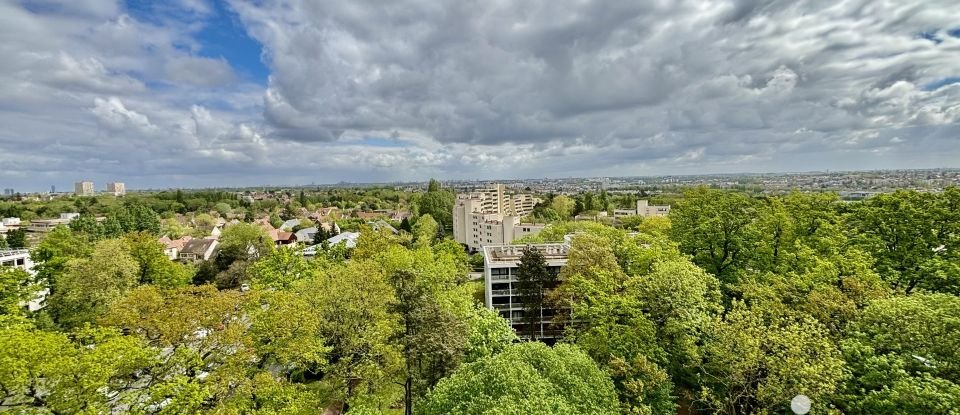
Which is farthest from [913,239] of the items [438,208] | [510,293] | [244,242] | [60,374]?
[438,208]

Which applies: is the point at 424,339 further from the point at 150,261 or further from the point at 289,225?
the point at 289,225

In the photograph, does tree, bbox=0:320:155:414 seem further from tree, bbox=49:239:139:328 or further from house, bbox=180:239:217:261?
house, bbox=180:239:217:261

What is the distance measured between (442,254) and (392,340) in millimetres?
17618

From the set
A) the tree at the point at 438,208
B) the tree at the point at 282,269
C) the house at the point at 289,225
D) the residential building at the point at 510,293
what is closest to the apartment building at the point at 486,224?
the tree at the point at 438,208

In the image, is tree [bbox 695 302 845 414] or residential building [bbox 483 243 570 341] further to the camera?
residential building [bbox 483 243 570 341]

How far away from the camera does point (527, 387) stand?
39.5 ft

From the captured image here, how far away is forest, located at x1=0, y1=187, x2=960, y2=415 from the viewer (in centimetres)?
1159

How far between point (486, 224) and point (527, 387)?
53080mm

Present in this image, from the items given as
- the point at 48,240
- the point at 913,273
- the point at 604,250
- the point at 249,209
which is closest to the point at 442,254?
the point at 604,250

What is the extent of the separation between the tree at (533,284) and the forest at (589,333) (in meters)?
1.64

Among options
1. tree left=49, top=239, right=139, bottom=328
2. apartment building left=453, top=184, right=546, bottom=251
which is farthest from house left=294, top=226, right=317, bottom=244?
tree left=49, top=239, right=139, bottom=328

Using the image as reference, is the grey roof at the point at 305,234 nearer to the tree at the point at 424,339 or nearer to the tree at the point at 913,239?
the tree at the point at 424,339

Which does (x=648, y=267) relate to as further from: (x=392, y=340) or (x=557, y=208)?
(x=557, y=208)

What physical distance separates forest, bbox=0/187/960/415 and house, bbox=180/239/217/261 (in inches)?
1208
